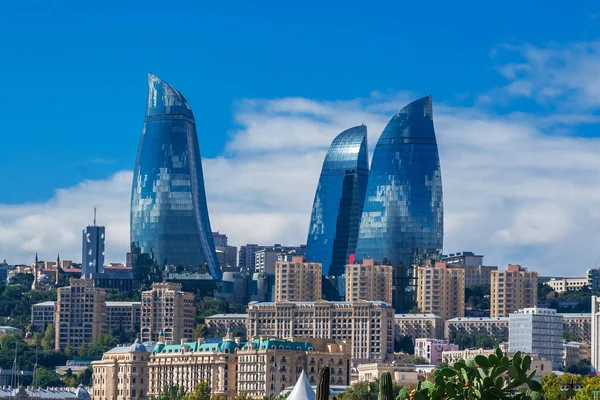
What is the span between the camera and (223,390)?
15788cm

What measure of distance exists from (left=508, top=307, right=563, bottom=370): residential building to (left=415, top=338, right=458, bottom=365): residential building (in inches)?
236

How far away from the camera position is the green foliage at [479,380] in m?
26.0

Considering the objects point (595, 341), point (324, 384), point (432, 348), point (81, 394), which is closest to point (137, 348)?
point (81, 394)

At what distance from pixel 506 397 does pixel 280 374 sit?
131 metres

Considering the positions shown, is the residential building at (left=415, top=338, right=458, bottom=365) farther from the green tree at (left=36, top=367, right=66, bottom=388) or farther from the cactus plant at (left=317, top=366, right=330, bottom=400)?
the cactus plant at (left=317, top=366, right=330, bottom=400)

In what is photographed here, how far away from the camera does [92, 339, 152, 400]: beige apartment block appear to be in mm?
163125

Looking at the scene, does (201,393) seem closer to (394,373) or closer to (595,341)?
(394,373)

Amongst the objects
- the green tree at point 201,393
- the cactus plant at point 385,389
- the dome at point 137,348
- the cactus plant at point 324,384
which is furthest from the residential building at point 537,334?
the cactus plant at point 385,389

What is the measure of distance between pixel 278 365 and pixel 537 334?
36451 mm

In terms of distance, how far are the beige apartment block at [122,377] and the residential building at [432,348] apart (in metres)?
32.1

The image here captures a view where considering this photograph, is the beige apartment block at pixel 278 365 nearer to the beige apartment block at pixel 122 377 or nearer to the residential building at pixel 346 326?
the beige apartment block at pixel 122 377

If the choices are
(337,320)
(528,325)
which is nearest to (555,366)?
(528,325)

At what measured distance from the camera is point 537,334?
608 ft

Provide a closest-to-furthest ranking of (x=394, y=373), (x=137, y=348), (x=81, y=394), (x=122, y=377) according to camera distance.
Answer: (x=81, y=394), (x=394, y=373), (x=122, y=377), (x=137, y=348)
